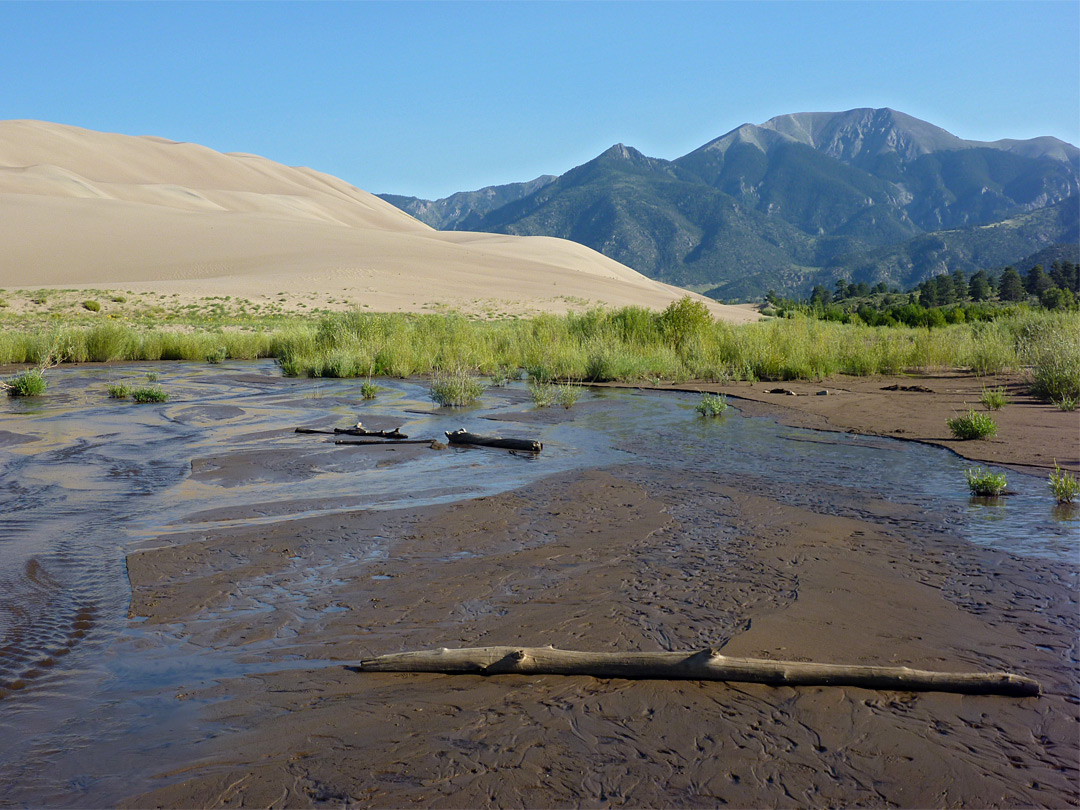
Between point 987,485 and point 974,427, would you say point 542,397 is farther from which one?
point 987,485

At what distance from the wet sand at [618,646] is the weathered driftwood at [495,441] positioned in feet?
9.72

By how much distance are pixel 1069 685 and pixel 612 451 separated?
7.25 m

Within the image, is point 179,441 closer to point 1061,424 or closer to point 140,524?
point 140,524

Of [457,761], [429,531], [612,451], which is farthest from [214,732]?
[612,451]

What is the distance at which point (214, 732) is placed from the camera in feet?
12.4

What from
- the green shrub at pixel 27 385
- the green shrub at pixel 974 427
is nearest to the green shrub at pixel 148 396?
the green shrub at pixel 27 385

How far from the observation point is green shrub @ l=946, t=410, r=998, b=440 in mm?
11117

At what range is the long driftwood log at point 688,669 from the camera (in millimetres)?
Result: 4012

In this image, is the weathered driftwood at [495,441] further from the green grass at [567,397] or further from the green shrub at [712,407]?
the green grass at [567,397]

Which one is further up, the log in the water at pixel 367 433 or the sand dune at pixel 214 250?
the sand dune at pixel 214 250

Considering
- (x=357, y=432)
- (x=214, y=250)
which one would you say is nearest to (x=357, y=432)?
(x=357, y=432)

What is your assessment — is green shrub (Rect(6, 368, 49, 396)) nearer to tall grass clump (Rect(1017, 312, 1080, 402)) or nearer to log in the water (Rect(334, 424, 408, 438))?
log in the water (Rect(334, 424, 408, 438))

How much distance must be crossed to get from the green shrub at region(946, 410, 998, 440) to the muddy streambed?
114cm

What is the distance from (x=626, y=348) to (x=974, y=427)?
13.0m
